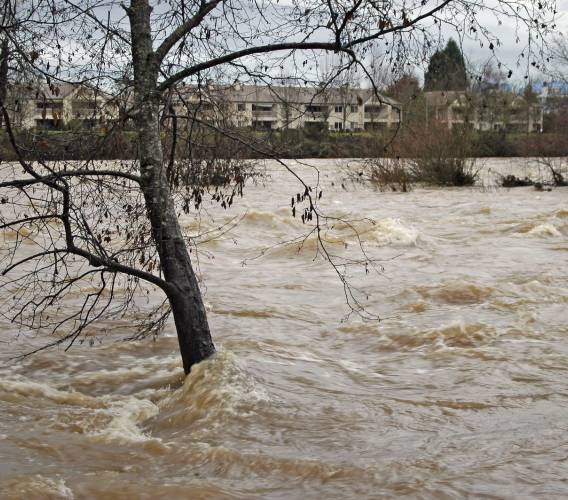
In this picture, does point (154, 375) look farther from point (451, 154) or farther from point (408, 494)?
point (451, 154)

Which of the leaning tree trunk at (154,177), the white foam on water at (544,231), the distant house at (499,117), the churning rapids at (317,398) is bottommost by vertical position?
the churning rapids at (317,398)

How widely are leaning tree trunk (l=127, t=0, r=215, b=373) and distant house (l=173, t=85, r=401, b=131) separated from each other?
1.91 ft

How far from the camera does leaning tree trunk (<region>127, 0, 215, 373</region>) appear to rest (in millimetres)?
6137

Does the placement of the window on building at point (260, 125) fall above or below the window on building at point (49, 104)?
below

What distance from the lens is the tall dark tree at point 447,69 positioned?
19.9ft

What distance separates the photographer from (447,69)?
6.10 meters

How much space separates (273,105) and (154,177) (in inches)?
44.6

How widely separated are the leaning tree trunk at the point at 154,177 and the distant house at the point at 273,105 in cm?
58

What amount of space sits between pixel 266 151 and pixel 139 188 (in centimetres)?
103

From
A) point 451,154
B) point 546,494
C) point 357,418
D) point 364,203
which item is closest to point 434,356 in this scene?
point 357,418

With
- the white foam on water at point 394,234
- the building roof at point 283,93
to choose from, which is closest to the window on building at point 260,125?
the building roof at point 283,93

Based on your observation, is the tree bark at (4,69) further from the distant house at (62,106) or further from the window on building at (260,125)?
the window on building at (260,125)

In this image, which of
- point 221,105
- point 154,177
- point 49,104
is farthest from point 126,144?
point 221,105

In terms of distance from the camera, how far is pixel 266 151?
656 centimetres
